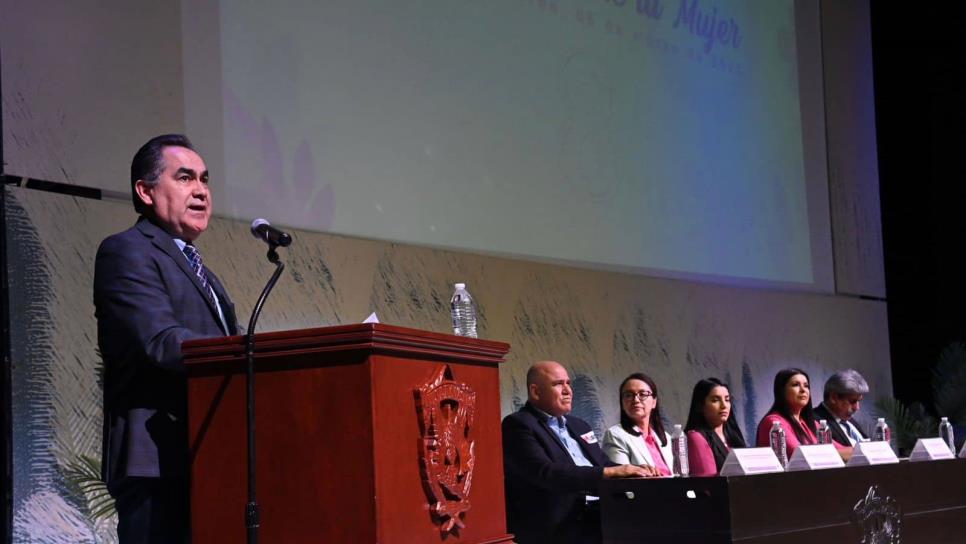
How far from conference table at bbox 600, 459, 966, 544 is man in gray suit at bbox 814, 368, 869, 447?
1929 mm

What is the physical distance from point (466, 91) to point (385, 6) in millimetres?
583

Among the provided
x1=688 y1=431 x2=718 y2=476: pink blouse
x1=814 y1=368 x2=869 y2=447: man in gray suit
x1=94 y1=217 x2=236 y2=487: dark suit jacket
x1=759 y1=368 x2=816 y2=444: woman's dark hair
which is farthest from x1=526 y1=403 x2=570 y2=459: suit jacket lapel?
x1=94 y1=217 x2=236 y2=487: dark suit jacket

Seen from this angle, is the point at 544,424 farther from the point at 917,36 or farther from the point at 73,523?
the point at 917,36

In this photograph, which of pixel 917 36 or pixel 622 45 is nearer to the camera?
pixel 622 45

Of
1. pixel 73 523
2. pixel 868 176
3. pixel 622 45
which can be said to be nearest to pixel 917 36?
pixel 868 176

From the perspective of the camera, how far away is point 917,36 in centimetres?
899

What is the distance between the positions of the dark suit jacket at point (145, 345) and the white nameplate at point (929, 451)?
3441 millimetres

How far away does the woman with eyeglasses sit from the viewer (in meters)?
5.32

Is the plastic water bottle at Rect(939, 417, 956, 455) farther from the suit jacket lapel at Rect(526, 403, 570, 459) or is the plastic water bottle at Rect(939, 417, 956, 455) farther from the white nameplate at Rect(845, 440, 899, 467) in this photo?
the suit jacket lapel at Rect(526, 403, 570, 459)

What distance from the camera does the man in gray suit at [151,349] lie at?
223cm

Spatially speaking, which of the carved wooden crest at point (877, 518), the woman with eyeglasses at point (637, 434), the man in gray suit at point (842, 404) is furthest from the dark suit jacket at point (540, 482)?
the man in gray suit at point (842, 404)

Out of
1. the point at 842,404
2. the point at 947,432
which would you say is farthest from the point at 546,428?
the point at 842,404

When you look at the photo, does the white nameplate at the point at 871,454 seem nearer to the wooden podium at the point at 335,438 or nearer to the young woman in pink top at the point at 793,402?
the young woman in pink top at the point at 793,402

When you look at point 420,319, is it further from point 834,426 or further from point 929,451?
point 834,426
